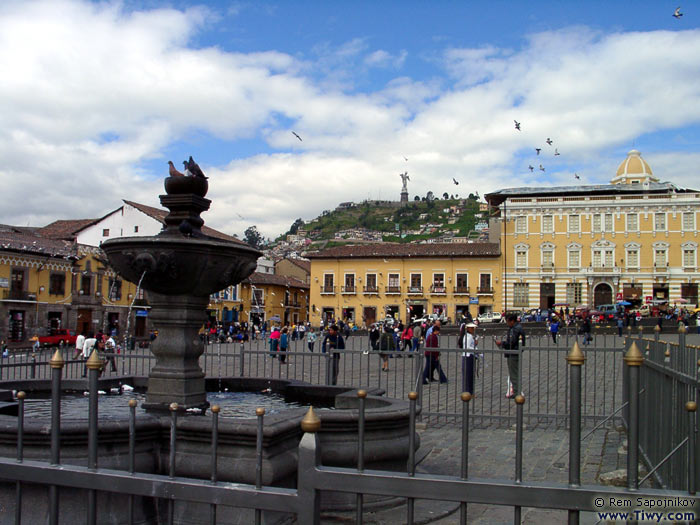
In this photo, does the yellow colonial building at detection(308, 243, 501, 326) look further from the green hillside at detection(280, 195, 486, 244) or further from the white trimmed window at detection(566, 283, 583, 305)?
the green hillside at detection(280, 195, 486, 244)

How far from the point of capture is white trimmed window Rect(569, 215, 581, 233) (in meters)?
60.5

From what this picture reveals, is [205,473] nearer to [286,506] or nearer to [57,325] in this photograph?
[286,506]

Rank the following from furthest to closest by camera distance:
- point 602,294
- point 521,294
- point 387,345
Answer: point 521,294
point 602,294
point 387,345

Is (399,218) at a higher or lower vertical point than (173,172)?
higher

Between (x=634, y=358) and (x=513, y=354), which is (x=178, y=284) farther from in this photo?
(x=513, y=354)

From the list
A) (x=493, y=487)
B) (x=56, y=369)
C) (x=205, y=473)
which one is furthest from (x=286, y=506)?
(x=205, y=473)

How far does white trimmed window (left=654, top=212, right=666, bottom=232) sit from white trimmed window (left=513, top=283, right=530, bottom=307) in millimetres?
12696

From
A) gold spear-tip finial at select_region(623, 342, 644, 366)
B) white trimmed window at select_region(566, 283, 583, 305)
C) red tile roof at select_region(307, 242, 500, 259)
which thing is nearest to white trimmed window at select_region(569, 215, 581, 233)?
white trimmed window at select_region(566, 283, 583, 305)

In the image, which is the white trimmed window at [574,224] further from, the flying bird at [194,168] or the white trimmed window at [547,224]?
the flying bird at [194,168]

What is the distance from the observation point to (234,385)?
9.16 metres

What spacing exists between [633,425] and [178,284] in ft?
14.6

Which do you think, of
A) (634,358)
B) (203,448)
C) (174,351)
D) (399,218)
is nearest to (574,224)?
(174,351)

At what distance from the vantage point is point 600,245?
6003 cm

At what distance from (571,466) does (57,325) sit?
46883 mm
